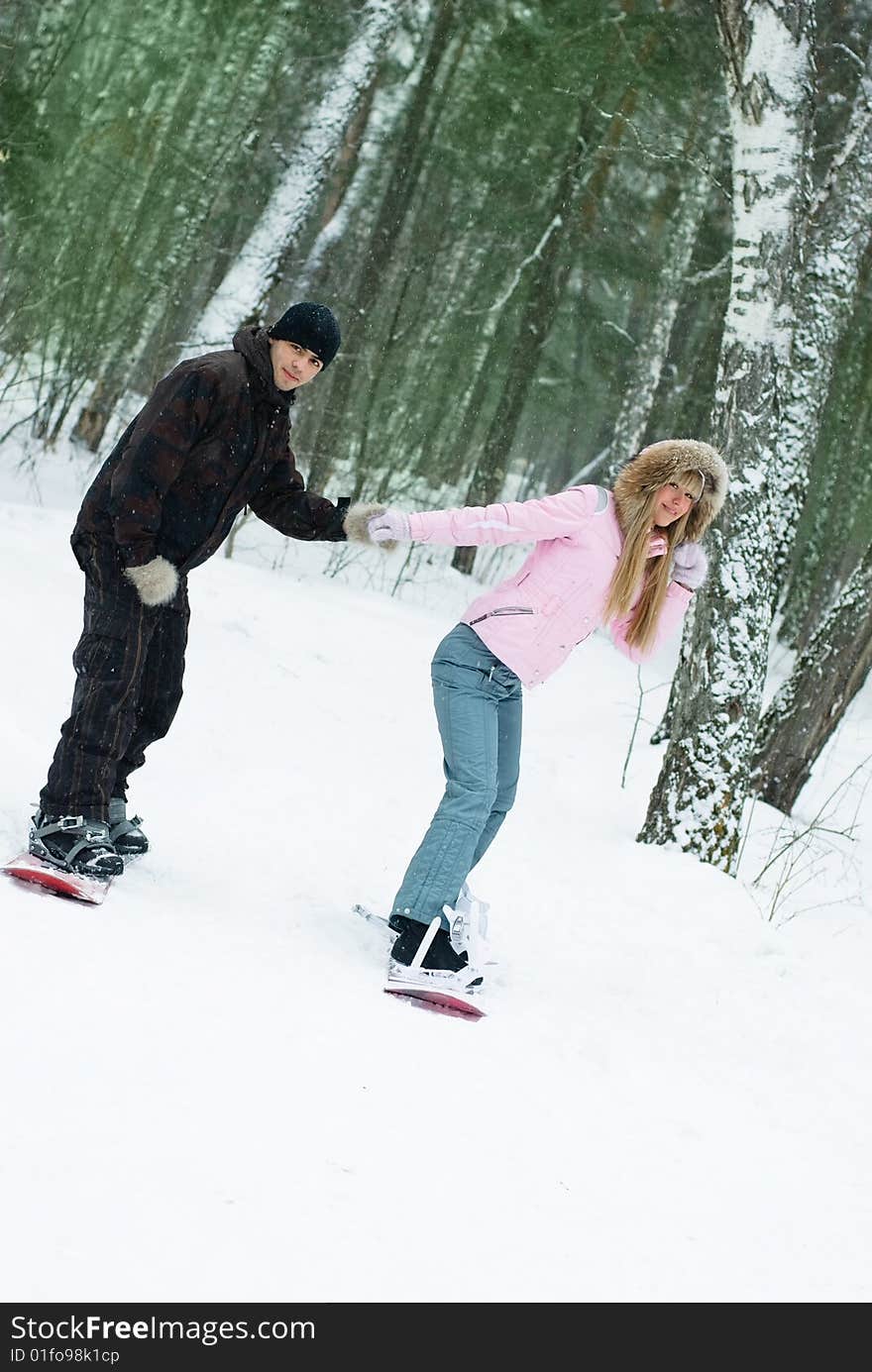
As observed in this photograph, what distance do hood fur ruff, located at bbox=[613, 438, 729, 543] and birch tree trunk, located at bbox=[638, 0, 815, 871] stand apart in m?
2.04

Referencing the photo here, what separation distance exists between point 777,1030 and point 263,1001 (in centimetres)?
194

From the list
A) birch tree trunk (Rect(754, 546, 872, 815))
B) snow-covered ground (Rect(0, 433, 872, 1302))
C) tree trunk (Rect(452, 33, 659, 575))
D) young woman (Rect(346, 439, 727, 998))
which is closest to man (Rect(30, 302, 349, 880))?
snow-covered ground (Rect(0, 433, 872, 1302))

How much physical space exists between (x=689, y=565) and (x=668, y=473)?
32 cm

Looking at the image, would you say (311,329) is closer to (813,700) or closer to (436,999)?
(436,999)

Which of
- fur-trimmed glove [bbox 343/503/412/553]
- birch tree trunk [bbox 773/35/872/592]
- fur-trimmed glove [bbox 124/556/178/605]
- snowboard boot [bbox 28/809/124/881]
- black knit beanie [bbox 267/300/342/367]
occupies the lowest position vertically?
snowboard boot [bbox 28/809/124/881]

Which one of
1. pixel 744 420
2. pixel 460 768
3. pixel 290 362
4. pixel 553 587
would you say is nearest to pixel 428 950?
pixel 460 768

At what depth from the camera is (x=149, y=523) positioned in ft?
12.1

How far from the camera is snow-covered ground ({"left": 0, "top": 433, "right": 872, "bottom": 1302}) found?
2285 millimetres

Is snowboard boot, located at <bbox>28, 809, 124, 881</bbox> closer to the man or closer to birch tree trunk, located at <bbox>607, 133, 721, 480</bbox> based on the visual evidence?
the man

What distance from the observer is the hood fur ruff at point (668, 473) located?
13.0 feet

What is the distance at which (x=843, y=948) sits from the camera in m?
5.68
